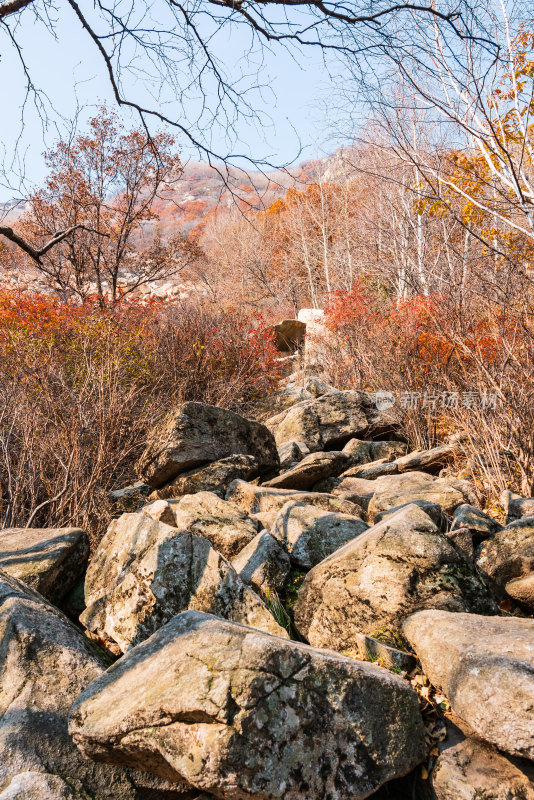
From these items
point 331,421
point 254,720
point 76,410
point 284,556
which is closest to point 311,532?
point 284,556

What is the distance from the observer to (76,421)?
4.65 metres

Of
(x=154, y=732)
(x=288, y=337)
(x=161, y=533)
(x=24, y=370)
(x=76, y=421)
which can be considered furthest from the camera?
(x=288, y=337)

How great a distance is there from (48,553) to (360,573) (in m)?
2.00

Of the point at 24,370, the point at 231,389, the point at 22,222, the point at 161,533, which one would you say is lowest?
the point at 161,533

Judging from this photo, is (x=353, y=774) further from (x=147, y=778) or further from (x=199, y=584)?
(x=199, y=584)

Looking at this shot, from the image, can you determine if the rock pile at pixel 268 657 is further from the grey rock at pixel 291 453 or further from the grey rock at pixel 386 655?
the grey rock at pixel 291 453

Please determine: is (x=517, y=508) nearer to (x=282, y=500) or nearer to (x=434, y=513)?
(x=434, y=513)

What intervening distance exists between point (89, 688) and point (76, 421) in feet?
9.69

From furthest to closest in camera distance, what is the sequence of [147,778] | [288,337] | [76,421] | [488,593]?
[288,337] < [76,421] < [488,593] < [147,778]

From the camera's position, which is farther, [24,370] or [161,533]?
[24,370]

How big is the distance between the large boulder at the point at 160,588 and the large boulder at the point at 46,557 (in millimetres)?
248

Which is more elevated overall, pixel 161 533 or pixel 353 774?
pixel 161 533

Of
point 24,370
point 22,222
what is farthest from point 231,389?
point 22,222

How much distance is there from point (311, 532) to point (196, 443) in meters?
2.22
